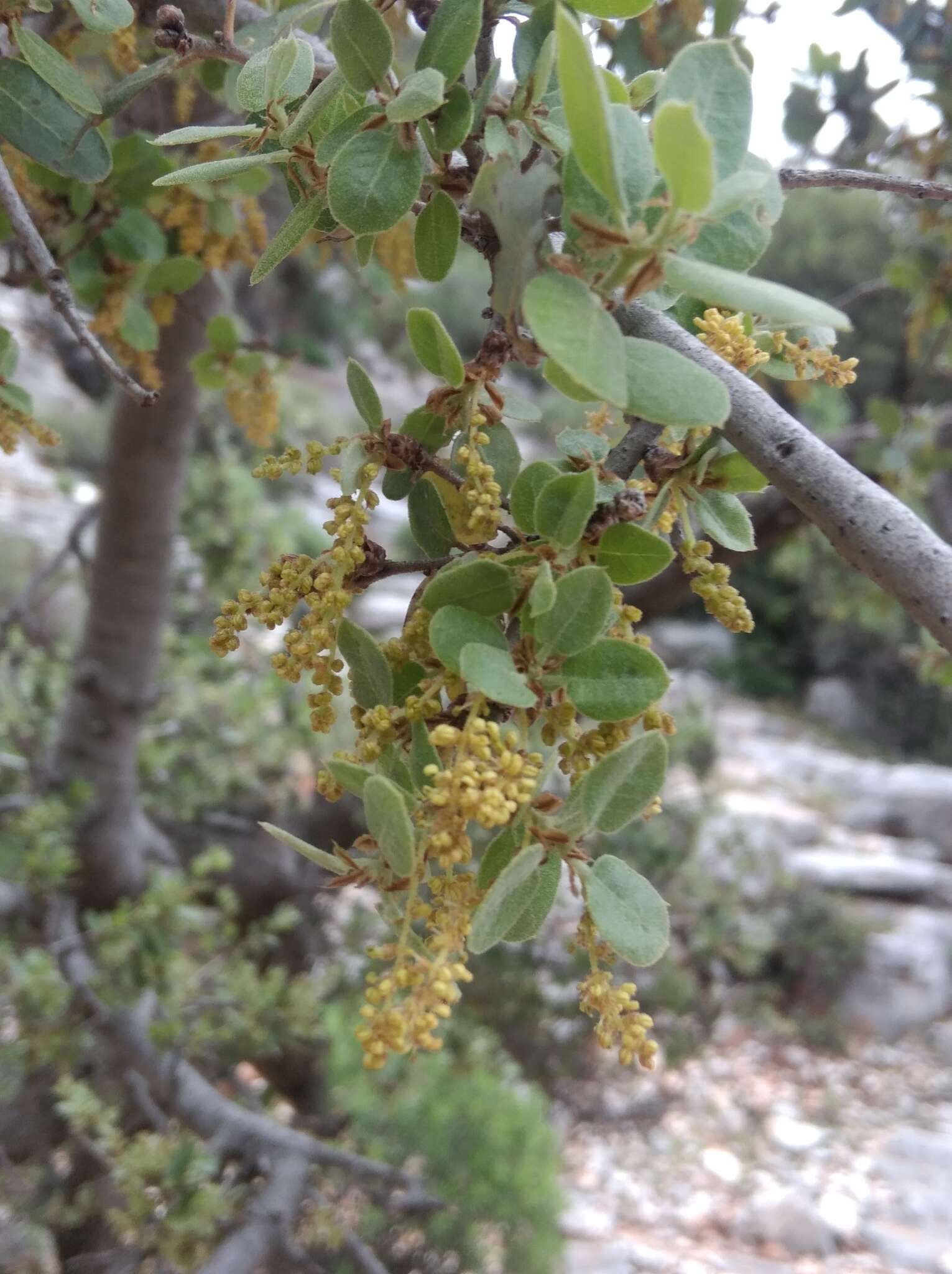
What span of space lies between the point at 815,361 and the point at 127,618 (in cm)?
121

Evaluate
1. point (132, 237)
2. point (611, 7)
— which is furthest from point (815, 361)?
point (132, 237)

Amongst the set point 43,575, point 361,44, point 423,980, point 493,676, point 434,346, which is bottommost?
point 43,575

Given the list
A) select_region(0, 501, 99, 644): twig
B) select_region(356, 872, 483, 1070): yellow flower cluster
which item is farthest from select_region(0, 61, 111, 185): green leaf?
select_region(0, 501, 99, 644): twig

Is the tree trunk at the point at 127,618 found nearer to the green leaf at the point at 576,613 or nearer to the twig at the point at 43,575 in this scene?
the twig at the point at 43,575

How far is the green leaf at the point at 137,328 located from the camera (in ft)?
2.56

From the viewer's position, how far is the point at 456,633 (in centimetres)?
34

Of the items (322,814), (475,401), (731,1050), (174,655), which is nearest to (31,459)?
(174,655)

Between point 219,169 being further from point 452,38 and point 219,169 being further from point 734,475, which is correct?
point 734,475

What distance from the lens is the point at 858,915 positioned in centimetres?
468

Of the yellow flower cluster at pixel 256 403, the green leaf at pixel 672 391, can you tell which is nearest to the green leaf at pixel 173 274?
the yellow flower cluster at pixel 256 403

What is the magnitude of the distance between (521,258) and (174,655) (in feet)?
6.69

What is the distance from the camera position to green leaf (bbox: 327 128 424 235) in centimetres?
37

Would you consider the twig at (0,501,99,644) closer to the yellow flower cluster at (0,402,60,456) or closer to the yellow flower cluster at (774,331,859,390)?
the yellow flower cluster at (0,402,60,456)

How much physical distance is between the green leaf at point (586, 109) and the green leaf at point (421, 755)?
0.63 ft
